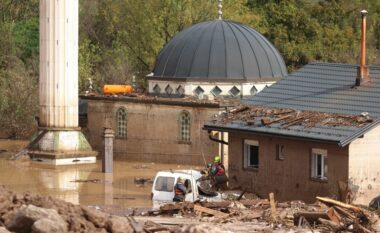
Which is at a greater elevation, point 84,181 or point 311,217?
point 311,217

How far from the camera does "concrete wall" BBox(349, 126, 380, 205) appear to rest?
108 feet

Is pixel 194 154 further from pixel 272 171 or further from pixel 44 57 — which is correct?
pixel 272 171

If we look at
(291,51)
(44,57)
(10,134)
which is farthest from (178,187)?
(291,51)

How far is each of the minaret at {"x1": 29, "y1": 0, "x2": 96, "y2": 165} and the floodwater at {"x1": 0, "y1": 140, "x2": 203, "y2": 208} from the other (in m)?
1.56

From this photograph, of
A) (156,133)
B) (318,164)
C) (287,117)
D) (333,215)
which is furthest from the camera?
(156,133)

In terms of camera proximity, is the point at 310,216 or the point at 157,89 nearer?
the point at 310,216

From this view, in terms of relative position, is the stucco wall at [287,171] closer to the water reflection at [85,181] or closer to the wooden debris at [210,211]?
the water reflection at [85,181]

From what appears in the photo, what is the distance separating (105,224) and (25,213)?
1.26m

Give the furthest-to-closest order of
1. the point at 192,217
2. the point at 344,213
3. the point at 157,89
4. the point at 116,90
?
the point at 116,90 → the point at 157,89 → the point at 192,217 → the point at 344,213

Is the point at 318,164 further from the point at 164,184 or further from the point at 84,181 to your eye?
the point at 84,181

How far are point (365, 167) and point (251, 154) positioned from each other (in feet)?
14.4

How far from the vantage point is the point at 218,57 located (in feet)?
178

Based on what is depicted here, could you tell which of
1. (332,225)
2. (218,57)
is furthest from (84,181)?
(332,225)

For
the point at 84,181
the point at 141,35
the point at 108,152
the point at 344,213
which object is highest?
the point at 141,35
